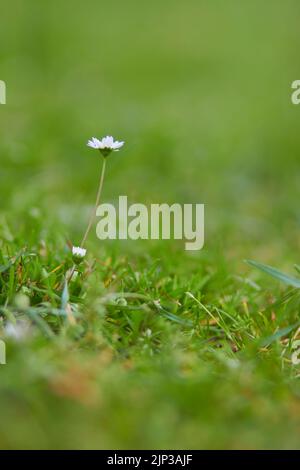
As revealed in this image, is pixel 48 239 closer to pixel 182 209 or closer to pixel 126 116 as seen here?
pixel 182 209

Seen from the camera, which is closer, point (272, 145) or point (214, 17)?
point (272, 145)

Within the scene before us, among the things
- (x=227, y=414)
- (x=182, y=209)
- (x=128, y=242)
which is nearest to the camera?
(x=227, y=414)

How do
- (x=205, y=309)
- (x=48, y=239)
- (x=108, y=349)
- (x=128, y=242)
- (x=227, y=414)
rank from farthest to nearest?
1. (x=128, y=242)
2. (x=48, y=239)
3. (x=205, y=309)
4. (x=108, y=349)
5. (x=227, y=414)

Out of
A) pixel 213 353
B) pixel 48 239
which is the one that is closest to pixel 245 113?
pixel 48 239

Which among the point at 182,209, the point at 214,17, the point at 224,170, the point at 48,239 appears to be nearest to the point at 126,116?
the point at 224,170

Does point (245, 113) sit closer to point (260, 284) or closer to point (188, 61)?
point (188, 61)

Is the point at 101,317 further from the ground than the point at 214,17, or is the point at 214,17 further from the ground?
the point at 214,17

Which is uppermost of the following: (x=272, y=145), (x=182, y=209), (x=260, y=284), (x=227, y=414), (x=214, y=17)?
(x=214, y=17)
